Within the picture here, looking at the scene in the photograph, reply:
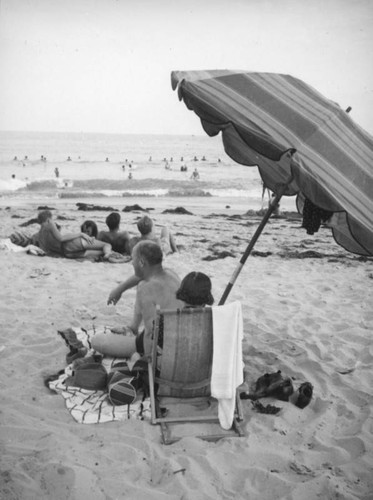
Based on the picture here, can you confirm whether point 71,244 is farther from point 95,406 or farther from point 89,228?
point 95,406

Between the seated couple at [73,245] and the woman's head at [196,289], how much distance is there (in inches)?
173

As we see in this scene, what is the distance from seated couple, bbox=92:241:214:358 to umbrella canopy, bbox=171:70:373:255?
1.00 metres

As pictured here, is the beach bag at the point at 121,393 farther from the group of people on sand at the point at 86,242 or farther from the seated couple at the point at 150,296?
the group of people on sand at the point at 86,242

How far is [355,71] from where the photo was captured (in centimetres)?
2069

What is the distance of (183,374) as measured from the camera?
2.77m

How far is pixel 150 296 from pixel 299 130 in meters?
1.69

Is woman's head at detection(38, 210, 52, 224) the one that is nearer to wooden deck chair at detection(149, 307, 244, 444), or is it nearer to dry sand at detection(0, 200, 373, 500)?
dry sand at detection(0, 200, 373, 500)

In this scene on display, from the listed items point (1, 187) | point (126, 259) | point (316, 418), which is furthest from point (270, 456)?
point (1, 187)

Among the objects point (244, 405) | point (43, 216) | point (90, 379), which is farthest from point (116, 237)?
point (244, 405)

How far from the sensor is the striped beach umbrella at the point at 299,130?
84.4 inches

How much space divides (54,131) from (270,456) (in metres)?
70.6

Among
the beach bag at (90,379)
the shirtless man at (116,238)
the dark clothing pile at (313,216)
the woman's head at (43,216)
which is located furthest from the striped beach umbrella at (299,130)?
the woman's head at (43,216)

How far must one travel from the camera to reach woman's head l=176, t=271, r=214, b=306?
2910 millimetres

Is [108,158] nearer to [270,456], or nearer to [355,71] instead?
[355,71]
